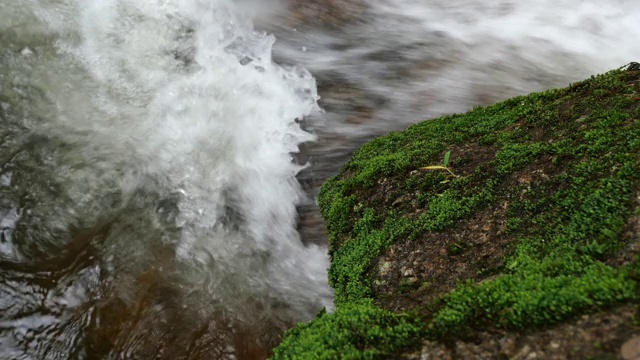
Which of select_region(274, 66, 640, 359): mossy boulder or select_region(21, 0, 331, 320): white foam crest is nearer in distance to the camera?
select_region(274, 66, 640, 359): mossy boulder

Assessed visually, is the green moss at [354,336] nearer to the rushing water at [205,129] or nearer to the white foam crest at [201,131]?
the rushing water at [205,129]

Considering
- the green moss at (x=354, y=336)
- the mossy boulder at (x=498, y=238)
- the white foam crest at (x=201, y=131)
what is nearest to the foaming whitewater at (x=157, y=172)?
the white foam crest at (x=201, y=131)

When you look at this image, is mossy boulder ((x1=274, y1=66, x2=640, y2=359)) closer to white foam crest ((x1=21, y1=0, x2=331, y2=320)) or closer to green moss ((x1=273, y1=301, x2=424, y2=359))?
green moss ((x1=273, y1=301, x2=424, y2=359))

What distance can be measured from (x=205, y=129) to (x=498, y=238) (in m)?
5.10

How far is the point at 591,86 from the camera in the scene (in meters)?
4.17

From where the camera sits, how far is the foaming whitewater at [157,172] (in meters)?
5.20

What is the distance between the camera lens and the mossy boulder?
8.04 ft

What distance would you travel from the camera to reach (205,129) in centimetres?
724

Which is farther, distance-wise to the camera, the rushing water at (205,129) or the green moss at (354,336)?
the rushing water at (205,129)

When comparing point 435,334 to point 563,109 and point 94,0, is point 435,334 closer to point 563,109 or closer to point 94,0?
point 563,109

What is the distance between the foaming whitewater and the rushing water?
0.9 inches

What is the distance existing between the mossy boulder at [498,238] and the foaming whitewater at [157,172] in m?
1.68

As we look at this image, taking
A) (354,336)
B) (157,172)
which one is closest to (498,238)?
(354,336)

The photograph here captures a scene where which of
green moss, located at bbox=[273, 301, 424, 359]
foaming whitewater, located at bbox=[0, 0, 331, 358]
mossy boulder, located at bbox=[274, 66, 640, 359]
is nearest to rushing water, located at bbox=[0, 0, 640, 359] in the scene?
foaming whitewater, located at bbox=[0, 0, 331, 358]
